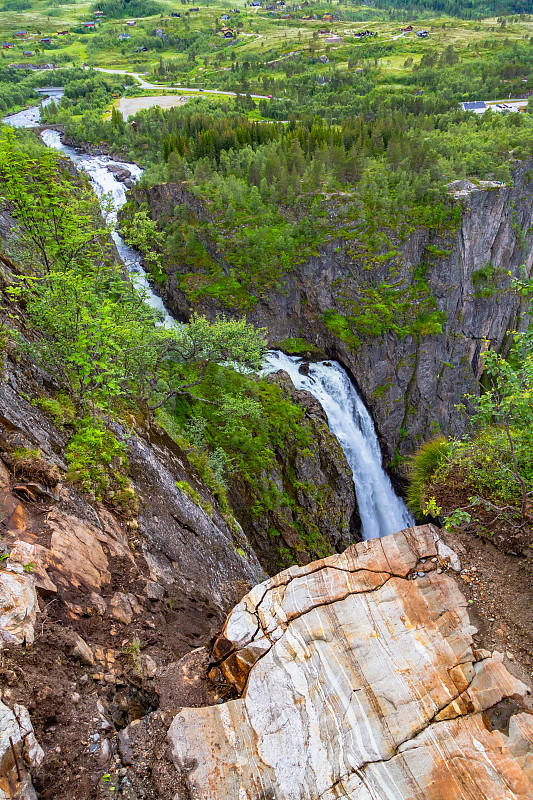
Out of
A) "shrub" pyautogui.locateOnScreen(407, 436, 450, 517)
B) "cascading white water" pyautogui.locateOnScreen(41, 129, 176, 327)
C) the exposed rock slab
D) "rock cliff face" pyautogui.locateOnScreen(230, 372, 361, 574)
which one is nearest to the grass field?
"cascading white water" pyautogui.locateOnScreen(41, 129, 176, 327)

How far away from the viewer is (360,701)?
7.30 meters

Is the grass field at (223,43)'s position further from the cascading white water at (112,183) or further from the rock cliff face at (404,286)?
the rock cliff face at (404,286)

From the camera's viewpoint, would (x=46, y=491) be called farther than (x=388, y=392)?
No

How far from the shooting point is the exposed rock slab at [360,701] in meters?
6.46

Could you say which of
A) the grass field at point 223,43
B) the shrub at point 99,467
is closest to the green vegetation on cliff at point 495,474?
the shrub at point 99,467

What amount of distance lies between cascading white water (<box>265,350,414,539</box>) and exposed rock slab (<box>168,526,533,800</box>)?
29.4 m

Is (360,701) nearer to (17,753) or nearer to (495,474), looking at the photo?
(17,753)

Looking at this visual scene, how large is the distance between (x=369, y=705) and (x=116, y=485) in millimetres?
8251

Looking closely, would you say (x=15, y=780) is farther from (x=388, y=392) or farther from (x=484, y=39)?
(x=484, y=39)

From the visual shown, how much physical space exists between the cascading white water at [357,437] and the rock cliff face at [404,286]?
256 cm

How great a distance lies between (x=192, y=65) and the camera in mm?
135875

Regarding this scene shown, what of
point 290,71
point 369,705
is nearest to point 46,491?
point 369,705

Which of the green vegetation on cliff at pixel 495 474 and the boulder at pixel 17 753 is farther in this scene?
the green vegetation on cliff at pixel 495 474

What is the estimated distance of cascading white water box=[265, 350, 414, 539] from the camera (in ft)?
125
